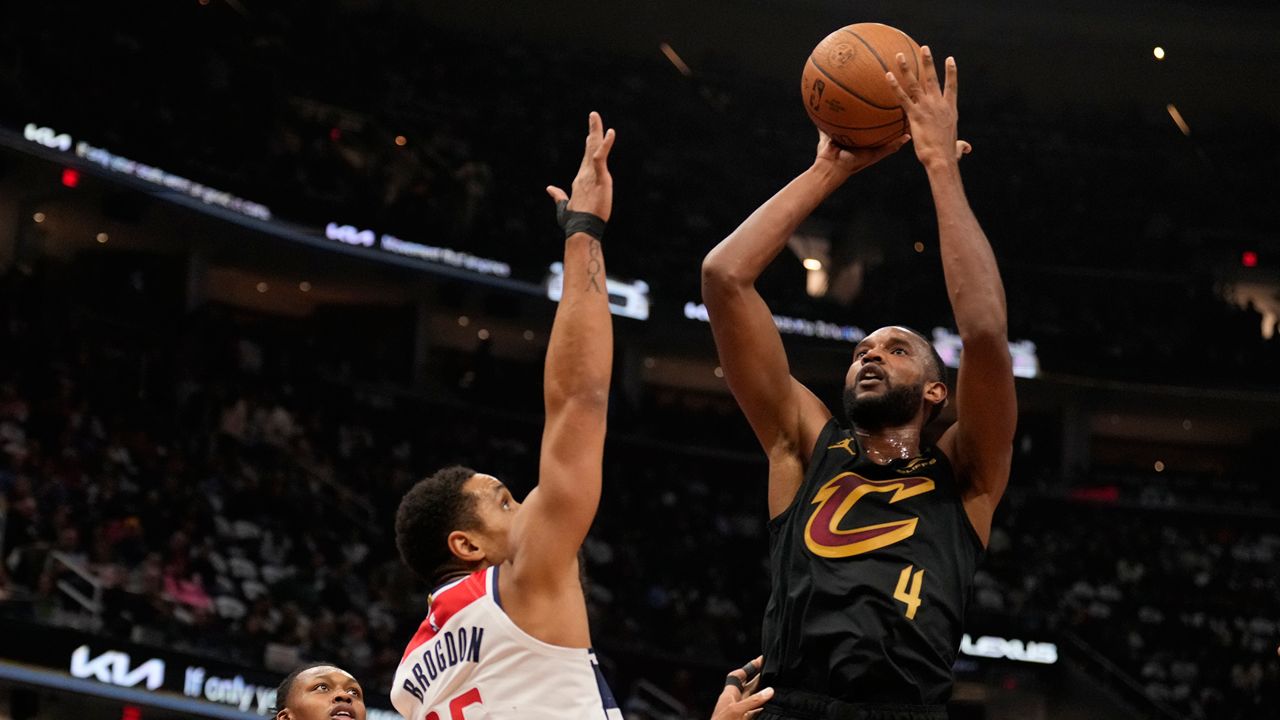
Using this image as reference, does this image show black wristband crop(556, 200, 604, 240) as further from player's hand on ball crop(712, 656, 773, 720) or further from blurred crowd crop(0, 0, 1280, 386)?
blurred crowd crop(0, 0, 1280, 386)

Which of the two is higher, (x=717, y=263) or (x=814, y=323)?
(x=814, y=323)

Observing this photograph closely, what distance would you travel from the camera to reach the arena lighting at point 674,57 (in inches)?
1028

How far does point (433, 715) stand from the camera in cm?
330

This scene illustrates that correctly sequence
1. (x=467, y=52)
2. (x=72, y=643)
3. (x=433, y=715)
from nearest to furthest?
(x=433, y=715) → (x=72, y=643) → (x=467, y=52)

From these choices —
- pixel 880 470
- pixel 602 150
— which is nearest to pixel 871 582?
pixel 880 470

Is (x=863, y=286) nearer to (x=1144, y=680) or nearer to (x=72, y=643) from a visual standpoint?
(x=1144, y=680)

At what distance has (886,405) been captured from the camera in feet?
11.5

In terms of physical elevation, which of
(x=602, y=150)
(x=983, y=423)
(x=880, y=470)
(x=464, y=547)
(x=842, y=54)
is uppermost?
(x=842, y=54)

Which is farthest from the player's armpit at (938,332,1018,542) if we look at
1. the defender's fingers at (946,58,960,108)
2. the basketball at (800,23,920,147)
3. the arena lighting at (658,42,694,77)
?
the arena lighting at (658,42,694,77)

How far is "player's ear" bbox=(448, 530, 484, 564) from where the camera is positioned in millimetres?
3574

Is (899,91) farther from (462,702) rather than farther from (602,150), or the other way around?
(462,702)

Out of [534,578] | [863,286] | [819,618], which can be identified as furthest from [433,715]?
[863,286]

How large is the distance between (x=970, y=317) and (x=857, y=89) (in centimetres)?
83

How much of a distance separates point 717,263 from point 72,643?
9453 millimetres
